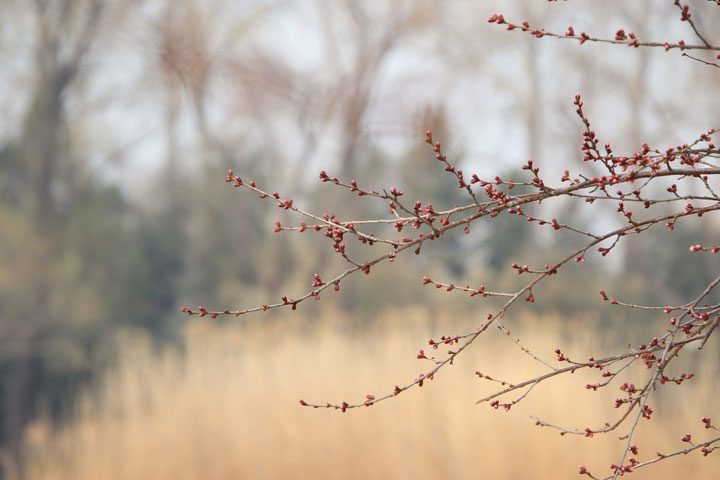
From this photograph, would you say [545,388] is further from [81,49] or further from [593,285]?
[81,49]

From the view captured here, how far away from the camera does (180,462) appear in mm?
4152

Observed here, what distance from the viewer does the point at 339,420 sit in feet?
12.3

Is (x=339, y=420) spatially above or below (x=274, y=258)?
below

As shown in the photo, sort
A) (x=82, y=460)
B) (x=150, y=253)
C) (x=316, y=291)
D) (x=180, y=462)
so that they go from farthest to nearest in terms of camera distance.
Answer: (x=150, y=253) → (x=82, y=460) → (x=180, y=462) → (x=316, y=291)

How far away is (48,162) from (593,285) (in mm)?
4934

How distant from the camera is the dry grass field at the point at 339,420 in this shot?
3402 mm

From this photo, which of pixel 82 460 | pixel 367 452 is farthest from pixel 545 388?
pixel 82 460

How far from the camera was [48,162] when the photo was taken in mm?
6184

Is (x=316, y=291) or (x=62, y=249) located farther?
(x=62, y=249)

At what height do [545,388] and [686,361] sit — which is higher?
[686,361]

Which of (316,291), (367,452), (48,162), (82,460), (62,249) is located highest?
(48,162)

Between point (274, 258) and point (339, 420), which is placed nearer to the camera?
point (339, 420)

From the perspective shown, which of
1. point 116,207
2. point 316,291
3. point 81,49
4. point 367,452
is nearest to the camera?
point 316,291

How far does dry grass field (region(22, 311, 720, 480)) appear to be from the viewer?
3.40 meters
